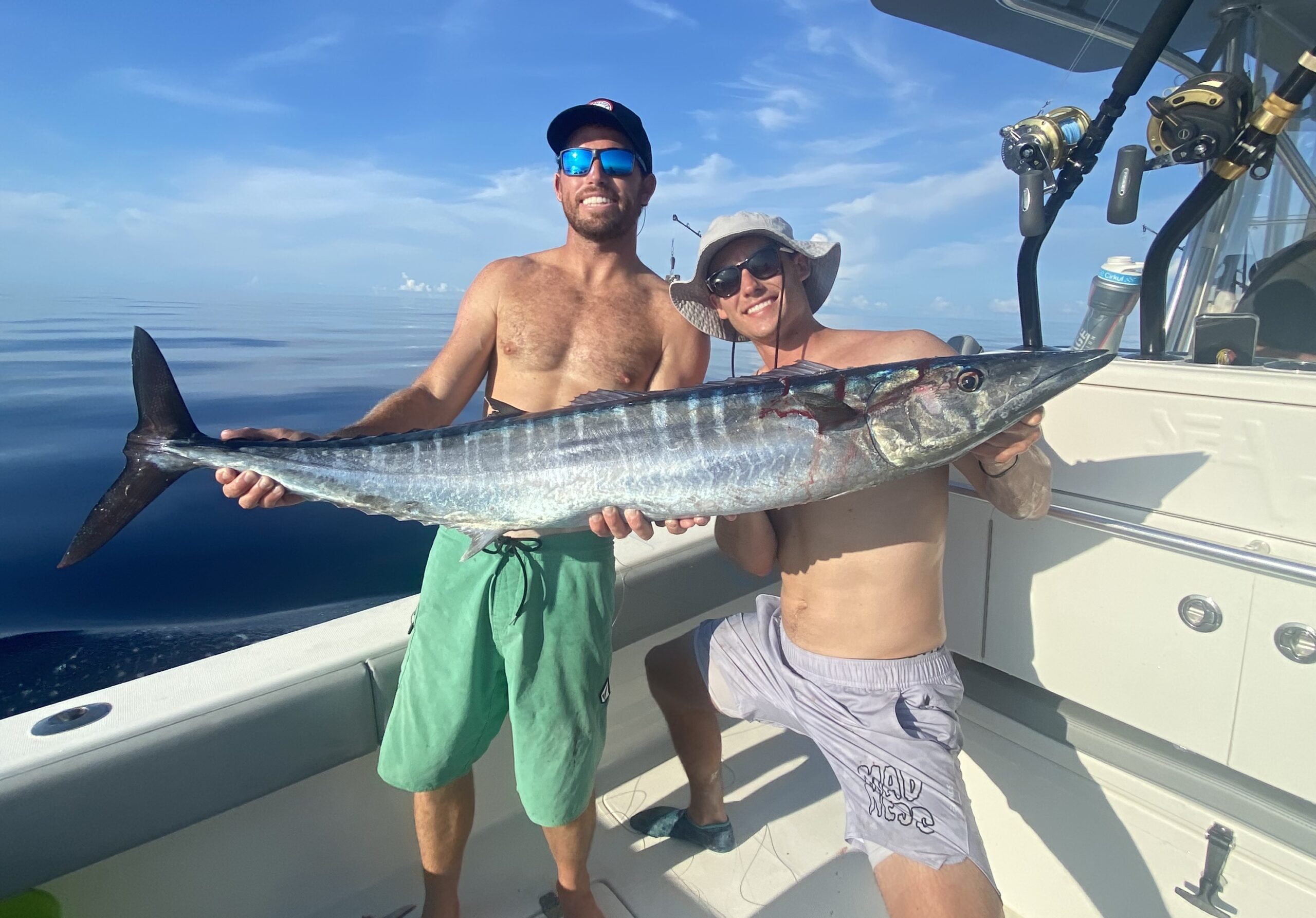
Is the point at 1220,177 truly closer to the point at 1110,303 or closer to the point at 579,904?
the point at 1110,303

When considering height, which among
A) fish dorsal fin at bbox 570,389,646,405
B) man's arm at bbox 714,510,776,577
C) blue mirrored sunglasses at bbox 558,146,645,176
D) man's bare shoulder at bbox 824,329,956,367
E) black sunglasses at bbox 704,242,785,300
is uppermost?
blue mirrored sunglasses at bbox 558,146,645,176

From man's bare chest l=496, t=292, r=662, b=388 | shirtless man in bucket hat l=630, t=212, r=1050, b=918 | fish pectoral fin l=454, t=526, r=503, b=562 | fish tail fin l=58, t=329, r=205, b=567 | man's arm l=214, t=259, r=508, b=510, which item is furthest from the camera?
man's bare chest l=496, t=292, r=662, b=388

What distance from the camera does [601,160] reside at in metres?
2.48

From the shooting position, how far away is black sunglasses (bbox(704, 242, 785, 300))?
92.0 inches

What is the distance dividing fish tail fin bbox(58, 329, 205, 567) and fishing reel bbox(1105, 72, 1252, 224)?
3.34m

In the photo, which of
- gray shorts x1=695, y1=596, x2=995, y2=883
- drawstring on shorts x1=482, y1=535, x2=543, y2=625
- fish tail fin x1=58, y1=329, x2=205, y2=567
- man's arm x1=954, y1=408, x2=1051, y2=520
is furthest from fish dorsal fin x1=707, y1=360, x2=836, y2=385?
fish tail fin x1=58, y1=329, x2=205, y2=567

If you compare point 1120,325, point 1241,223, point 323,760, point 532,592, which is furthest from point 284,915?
point 1241,223

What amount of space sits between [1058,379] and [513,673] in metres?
1.78

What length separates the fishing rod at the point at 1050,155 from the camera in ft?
8.67

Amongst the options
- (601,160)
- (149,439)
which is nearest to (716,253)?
(601,160)

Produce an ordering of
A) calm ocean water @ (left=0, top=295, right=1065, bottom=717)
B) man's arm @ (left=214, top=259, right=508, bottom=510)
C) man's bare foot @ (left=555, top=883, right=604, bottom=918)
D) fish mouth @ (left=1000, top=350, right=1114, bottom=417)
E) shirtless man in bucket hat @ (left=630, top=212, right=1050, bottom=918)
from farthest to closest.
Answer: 1. calm ocean water @ (left=0, top=295, right=1065, bottom=717)
2. man's arm @ (left=214, top=259, right=508, bottom=510)
3. man's bare foot @ (left=555, top=883, right=604, bottom=918)
4. shirtless man in bucket hat @ (left=630, top=212, right=1050, bottom=918)
5. fish mouth @ (left=1000, top=350, right=1114, bottom=417)

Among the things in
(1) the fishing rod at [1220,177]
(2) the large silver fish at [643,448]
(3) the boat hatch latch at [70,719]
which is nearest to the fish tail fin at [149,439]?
(2) the large silver fish at [643,448]

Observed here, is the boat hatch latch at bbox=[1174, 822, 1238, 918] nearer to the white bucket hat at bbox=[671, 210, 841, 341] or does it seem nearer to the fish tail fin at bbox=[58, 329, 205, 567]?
the white bucket hat at bbox=[671, 210, 841, 341]

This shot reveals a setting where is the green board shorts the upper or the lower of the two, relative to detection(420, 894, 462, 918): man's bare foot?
upper
